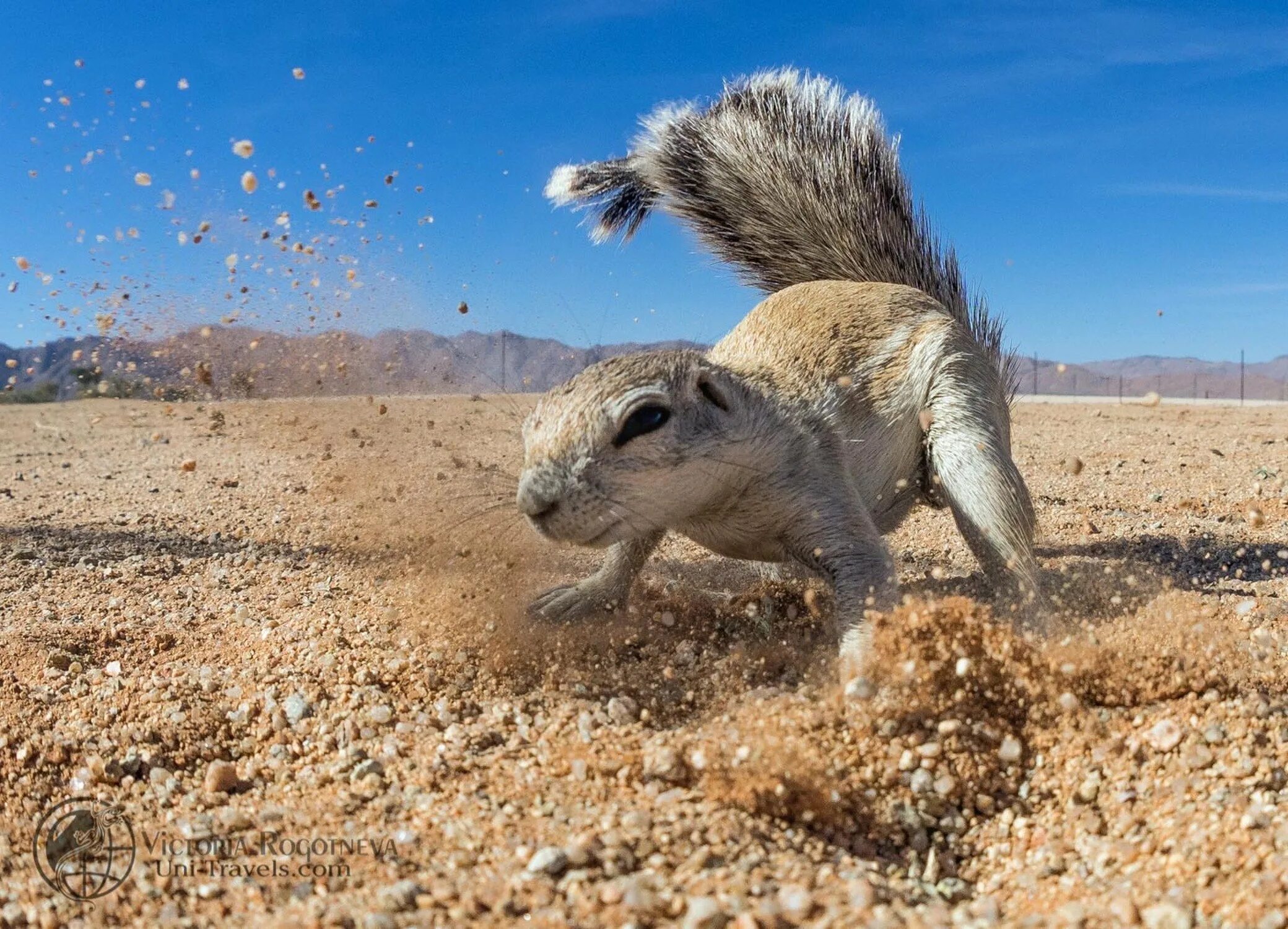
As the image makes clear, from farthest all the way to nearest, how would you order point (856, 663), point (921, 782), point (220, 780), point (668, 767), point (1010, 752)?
point (856, 663) < point (220, 780) < point (1010, 752) < point (921, 782) < point (668, 767)

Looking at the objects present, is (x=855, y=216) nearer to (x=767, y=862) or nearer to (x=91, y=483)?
(x=767, y=862)

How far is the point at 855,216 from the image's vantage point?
5949mm

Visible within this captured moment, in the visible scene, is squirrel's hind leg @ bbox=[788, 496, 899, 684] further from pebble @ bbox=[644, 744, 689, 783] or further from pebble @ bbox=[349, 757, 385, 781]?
pebble @ bbox=[349, 757, 385, 781]

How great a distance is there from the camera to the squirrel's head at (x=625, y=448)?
365 cm

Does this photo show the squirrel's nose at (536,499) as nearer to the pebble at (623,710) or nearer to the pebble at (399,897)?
the pebble at (623,710)

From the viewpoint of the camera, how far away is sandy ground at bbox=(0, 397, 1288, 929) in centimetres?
263

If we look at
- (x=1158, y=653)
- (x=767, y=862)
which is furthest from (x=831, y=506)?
(x=767, y=862)

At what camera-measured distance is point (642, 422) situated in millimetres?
3795

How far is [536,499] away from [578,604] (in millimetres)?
1516

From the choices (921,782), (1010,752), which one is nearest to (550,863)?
(921,782)

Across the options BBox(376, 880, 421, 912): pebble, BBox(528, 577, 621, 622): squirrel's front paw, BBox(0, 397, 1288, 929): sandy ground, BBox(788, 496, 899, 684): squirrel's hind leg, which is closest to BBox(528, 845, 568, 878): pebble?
BBox(0, 397, 1288, 929): sandy ground

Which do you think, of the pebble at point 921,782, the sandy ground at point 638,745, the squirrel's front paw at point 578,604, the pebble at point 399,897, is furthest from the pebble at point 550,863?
the squirrel's front paw at point 578,604

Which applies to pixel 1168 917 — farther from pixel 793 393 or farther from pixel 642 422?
pixel 793 393

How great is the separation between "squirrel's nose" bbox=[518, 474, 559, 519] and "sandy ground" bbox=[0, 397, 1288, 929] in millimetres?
497
